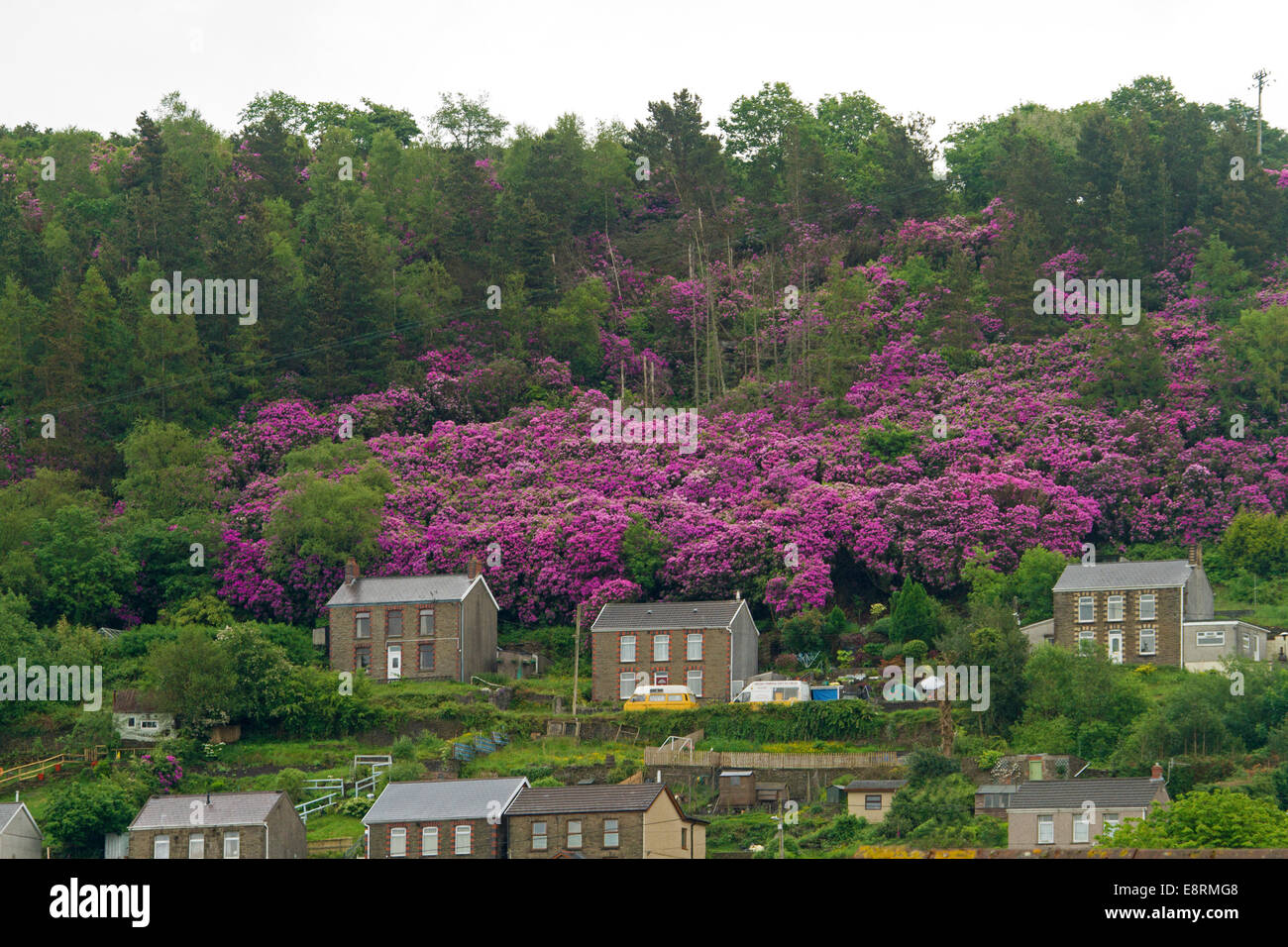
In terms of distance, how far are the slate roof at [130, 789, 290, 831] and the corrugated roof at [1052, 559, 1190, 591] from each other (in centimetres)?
3410

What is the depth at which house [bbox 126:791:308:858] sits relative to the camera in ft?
193

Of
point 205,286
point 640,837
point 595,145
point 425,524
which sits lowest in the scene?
point 640,837

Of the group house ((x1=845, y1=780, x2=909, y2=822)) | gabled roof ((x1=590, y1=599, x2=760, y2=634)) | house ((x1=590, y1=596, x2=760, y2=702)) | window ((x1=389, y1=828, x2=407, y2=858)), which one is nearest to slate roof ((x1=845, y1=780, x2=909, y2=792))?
house ((x1=845, y1=780, x2=909, y2=822))

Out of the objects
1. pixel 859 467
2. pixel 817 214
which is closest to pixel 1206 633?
pixel 859 467

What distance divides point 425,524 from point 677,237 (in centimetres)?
3735

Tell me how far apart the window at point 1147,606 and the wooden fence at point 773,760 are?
1393 cm

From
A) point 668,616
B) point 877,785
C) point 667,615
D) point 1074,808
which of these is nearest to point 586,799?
point 877,785

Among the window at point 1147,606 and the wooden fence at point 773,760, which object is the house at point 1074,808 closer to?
the wooden fence at point 773,760

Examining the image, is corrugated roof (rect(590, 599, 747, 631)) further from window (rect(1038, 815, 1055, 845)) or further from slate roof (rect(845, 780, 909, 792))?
window (rect(1038, 815, 1055, 845))

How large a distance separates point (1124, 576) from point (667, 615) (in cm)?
1905

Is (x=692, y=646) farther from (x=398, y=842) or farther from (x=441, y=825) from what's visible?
(x=398, y=842)

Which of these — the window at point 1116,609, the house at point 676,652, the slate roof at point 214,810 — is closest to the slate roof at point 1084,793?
the window at point 1116,609
